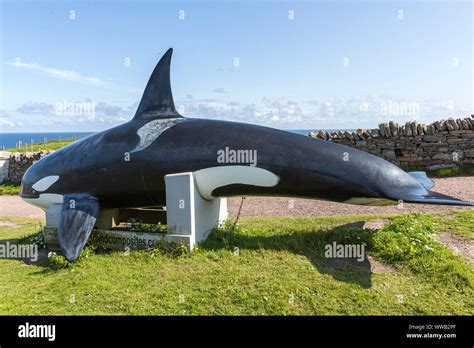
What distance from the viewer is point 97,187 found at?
7.61m

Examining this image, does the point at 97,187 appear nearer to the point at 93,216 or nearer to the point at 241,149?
the point at 93,216

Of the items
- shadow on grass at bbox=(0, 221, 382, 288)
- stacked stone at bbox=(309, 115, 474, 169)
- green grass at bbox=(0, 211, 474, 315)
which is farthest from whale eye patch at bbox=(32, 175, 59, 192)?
stacked stone at bbox=(309, 115, 474, 169)

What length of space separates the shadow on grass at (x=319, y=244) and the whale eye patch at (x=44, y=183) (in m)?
3.60

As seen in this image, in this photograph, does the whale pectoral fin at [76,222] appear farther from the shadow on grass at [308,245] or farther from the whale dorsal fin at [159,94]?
the whale dorsal fin at [159,94]

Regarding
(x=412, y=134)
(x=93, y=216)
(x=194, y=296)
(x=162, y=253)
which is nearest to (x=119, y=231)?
(x=93, y=216)

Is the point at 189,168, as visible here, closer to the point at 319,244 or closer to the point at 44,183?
the point at 319,244

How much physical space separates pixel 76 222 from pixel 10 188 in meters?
14.9

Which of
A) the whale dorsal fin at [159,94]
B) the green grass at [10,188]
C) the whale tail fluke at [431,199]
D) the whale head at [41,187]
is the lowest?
the green grass at [10,188]

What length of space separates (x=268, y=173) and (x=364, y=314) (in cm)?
279

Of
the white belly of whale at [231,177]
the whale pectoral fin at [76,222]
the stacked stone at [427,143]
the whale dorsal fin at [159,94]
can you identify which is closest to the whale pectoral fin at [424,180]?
the white belly of whale at [231,177]

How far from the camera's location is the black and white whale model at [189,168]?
6168 millimetres

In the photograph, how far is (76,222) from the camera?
7.07m

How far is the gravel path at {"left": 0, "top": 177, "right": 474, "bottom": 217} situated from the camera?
33.8 ft

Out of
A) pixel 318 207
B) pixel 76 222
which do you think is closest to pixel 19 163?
pixel 76 222
